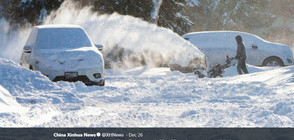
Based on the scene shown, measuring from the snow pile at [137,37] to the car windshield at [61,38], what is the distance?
464 centimetres

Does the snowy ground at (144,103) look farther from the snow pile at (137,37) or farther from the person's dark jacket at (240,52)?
the snow pile at (137,37)

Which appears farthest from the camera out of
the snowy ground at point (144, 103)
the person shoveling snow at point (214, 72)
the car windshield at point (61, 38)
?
the person shoveling snow at point (214, 72)

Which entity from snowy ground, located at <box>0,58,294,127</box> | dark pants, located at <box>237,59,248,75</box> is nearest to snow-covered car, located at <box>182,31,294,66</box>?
dark pants, located at <box>237,59,248,75</box>

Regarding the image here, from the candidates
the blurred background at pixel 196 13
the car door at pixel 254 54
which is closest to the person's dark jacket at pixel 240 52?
the car door at pixel 254 54

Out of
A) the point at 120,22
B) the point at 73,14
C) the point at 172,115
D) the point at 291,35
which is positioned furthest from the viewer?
the point at 291,35

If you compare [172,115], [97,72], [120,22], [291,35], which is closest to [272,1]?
[291,35]

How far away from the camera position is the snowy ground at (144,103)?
7.15 metres

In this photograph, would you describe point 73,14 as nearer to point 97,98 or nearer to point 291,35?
point 97,98

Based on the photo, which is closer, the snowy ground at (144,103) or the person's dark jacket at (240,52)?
the snowy ground at (144,103)

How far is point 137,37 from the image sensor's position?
757 inches

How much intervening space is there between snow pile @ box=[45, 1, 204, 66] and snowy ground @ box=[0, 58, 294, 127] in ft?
12.9

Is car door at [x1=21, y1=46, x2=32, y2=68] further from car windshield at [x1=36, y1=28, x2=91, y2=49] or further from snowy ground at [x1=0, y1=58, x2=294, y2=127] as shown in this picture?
snowy ground at [x1=0, y1=58, x2=294, y2=127]

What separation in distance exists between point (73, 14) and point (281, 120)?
1729 cm

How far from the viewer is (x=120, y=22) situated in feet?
Result: 66.8
